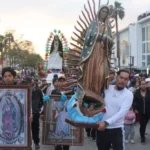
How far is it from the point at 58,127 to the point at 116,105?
256 centimetres

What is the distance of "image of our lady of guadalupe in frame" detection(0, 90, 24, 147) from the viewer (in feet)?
18.6

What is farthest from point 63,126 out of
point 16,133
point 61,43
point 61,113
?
point 61,43

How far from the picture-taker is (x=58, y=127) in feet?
24.1

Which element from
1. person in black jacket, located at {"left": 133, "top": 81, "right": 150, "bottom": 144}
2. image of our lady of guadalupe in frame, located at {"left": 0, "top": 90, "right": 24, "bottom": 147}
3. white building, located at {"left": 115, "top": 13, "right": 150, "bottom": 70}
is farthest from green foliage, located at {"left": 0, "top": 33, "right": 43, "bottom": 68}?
image of our lady of guadalupe in frame, located at {"left": 0, "top": 90, "right": 24, "bottom": 147}

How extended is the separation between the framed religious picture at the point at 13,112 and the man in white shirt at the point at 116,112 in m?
1.20

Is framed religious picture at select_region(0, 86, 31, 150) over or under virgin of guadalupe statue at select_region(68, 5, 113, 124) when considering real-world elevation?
under

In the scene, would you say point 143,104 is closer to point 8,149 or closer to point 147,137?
point 147,137

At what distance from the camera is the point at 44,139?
24.5 ft

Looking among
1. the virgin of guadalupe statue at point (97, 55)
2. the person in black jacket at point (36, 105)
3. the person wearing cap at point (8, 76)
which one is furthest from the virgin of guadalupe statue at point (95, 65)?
the person in black jacket at point (36, 105)

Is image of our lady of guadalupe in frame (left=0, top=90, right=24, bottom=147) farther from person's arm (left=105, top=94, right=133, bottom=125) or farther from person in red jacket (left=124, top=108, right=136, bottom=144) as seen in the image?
person in red jacket (left=124, top=108, right=136, bottom=144)

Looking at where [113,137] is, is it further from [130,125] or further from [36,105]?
[130,125]

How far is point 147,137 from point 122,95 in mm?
5264

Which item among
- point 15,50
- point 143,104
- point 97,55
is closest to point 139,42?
point 15,50

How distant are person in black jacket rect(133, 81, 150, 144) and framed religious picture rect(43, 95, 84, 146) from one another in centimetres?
256
